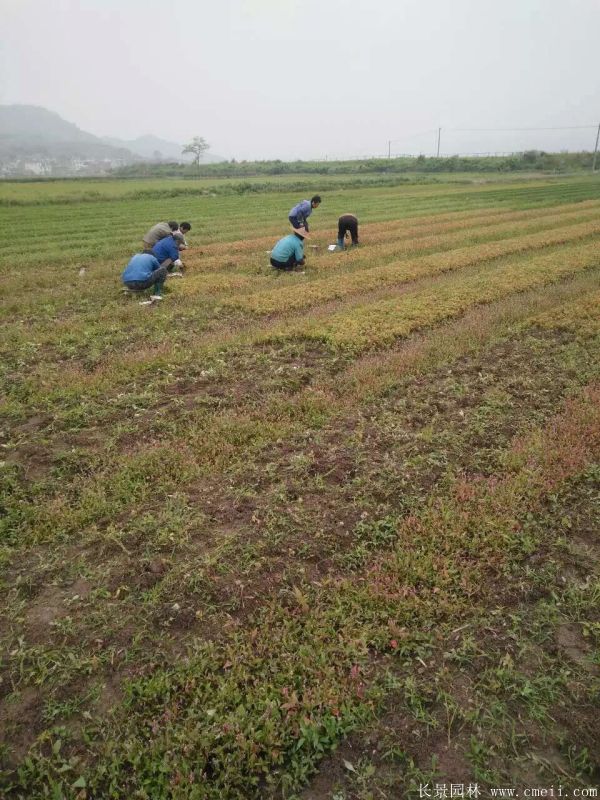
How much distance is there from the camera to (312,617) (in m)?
3.71

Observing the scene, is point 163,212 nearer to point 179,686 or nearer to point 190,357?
point 190,357

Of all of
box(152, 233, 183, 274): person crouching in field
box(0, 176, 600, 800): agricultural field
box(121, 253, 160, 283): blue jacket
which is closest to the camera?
box(0, 176, 600, 800): agricultural field

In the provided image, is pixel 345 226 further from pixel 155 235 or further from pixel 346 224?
pixel 155 235

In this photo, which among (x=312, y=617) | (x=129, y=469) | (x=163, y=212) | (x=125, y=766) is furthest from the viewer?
(x=163, y=212)

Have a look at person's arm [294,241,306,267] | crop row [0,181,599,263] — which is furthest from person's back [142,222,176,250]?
crop row [0,181,599,263]

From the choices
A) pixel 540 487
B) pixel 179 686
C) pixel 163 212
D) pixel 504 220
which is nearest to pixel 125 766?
pixel 179 686

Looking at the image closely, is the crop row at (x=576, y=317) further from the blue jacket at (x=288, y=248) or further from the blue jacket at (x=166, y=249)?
the blue jacket at (x=166, y=249)

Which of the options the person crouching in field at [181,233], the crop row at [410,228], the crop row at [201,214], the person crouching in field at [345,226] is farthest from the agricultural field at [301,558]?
the crop row at [201,214]

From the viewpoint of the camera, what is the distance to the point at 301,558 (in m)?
4.27

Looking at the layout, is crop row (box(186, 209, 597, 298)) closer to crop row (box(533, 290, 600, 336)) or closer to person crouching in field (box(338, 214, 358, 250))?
person crouching in field (box(338, 214, 358, 250))

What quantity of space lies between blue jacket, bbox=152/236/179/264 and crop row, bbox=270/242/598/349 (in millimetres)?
4708

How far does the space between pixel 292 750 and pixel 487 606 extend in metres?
1.78

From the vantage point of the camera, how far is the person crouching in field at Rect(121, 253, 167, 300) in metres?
11.8

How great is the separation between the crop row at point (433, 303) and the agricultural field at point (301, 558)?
0.16m
